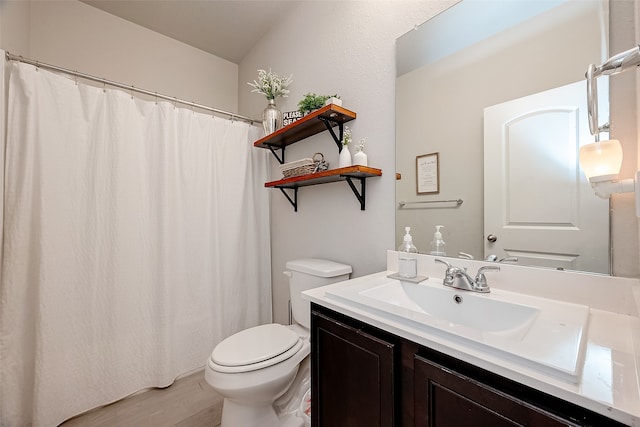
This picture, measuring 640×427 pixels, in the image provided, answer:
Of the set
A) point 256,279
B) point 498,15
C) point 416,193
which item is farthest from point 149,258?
point 498,15

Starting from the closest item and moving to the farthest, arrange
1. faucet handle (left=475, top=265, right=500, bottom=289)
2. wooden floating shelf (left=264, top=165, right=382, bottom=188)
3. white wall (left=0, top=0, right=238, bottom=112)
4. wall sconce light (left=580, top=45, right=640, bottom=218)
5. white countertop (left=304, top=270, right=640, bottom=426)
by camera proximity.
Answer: white countertop (left=304, top=270, right=640, bottom=426)
wall sconce light (left=580, top=45, right=640, bottom=218)
faucet handle (left=475, top=265, right=500, bottom=289)
wooden floating shelf (left=264, top=165, right=382, bottom=188)
white wall (left=0, top=0, right=238, bottom=112)

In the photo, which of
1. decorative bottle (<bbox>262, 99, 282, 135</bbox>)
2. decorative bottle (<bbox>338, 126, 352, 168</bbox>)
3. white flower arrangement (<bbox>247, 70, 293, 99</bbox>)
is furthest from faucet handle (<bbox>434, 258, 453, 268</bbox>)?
white flower arrangement (<bbox>247, 70, 293, 99</bbox>)

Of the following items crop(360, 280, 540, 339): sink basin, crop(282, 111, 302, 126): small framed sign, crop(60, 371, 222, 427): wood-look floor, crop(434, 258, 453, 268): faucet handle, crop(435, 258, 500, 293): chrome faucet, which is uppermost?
crop(282, 111, 302, 126): small framed sign

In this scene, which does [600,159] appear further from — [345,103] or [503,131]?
[345,103]

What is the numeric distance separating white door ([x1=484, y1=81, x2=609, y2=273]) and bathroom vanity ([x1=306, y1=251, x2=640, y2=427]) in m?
0.08

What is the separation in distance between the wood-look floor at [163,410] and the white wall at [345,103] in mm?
741

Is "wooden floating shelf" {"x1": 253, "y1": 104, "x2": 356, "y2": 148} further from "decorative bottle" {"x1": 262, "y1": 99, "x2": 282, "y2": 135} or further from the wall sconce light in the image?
the wall sconce light

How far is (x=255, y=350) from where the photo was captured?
1.23 meters

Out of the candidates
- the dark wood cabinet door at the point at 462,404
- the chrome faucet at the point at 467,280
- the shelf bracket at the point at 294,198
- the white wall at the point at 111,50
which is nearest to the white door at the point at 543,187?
the chrome faucet at the point at 467,280

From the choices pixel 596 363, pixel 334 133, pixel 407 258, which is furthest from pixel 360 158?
pixel 596 363

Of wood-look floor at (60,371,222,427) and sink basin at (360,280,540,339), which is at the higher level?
sink basin at (360,280,540,339)

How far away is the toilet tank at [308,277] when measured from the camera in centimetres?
139

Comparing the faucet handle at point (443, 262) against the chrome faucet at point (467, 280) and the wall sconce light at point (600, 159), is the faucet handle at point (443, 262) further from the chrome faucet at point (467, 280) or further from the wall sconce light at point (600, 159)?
the wall sconce light at point (600, 159)

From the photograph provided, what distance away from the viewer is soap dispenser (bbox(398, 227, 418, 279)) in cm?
110
